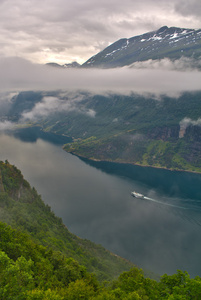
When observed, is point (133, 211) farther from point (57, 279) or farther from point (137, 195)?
point (57, 279)

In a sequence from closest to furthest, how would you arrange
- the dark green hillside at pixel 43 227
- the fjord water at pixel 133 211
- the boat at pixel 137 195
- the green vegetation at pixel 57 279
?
1. the green vegetation at pixel 57 279
2. the dark green hillside at pixel 43 227
3. the fjord water at pixel 133 211
4. the boat at pixel 137 195

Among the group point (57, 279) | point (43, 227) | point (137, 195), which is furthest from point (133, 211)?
point (57, 279)

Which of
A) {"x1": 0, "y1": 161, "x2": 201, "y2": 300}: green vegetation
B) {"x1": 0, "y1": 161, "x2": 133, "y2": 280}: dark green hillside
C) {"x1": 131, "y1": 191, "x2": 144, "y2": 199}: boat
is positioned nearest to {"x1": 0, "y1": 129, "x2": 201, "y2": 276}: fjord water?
{"x1": 131, "y1": 191, "x2": 144, "y2": 199}: boat

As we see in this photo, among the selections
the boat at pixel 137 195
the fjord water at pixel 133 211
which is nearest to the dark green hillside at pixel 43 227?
the fjord water at pixel 133 211

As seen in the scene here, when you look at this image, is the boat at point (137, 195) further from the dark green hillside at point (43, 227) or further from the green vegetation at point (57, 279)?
the green vegetation at point (57, 279)

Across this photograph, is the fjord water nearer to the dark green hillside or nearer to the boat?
the boat

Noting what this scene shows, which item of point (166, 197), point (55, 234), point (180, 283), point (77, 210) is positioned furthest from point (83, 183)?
point (180, 283)

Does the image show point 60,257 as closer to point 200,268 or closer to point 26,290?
point 26,290
